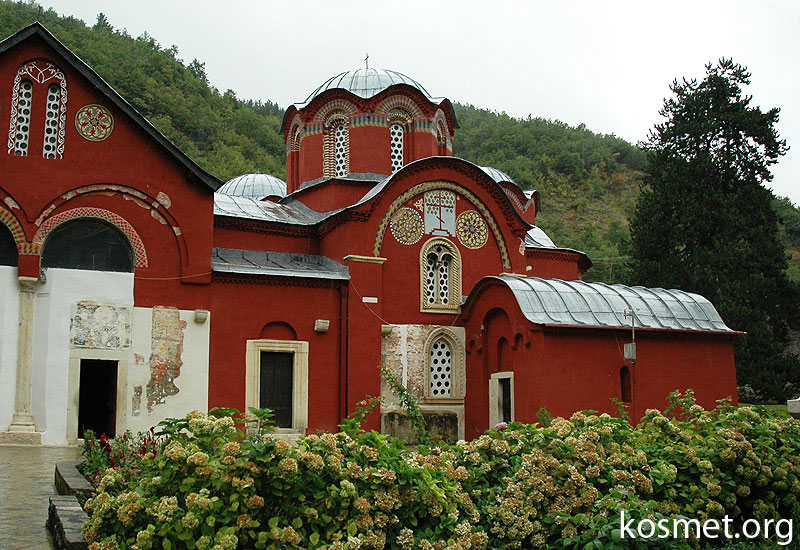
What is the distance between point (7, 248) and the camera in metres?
12.8

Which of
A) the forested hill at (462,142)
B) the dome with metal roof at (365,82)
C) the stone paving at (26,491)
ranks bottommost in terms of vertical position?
the stone paving at (26,491)

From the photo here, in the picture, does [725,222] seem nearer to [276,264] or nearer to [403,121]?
[403,121]

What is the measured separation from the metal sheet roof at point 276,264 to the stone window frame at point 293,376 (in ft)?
4.19

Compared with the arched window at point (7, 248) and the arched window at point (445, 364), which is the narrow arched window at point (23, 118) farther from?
the arched window at point (445, 364)

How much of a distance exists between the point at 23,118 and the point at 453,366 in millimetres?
9037

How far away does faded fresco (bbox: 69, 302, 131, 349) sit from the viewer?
12930 millimetres

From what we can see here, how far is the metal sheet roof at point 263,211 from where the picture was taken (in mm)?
16328

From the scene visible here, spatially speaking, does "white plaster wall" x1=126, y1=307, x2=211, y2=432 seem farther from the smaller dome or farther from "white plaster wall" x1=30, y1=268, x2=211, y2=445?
the smaller dome

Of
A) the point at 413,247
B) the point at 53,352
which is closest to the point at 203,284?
the point at 53,352

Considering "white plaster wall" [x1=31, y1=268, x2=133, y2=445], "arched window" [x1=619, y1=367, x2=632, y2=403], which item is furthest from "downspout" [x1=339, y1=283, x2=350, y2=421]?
"arched window" [x1=619, y1=367, x2=632, y2=403]

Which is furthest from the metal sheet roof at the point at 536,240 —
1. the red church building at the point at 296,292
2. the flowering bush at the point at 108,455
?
the flowering bush at the point at 108,455

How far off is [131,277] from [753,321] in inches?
738

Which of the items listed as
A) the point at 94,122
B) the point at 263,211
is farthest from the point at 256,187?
the point at 94,122

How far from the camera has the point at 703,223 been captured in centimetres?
2561
